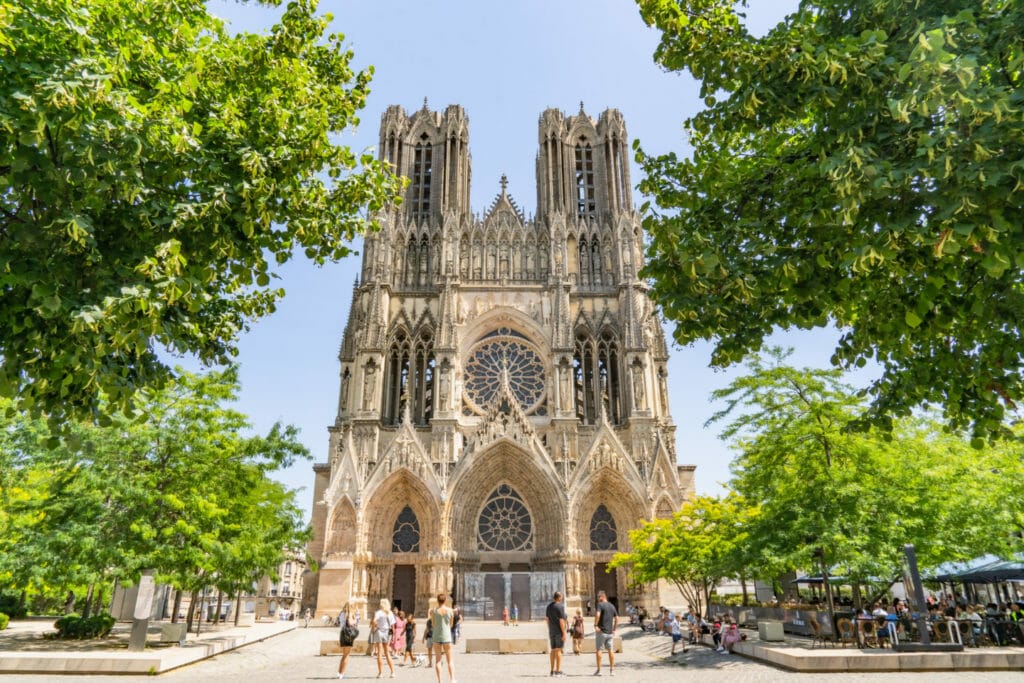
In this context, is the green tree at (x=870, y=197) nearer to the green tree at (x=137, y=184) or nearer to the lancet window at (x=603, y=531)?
the green tree at (x=137, y=184)

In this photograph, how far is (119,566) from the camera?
49.3ft

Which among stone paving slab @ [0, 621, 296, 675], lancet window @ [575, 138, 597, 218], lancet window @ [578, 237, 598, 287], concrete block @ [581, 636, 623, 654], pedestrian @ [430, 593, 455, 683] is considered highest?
lancet window @ [575, 138, 597, 218]

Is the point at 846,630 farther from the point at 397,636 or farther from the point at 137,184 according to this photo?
the point at 137,184

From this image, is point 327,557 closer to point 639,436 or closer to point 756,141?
point 639,436

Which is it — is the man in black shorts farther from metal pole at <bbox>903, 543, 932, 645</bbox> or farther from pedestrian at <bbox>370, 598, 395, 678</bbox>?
metal pole at <bbox>903, 543, 932, 645</bbox>

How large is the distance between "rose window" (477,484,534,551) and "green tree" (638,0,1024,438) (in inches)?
979

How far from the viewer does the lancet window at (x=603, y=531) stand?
30.7 meters

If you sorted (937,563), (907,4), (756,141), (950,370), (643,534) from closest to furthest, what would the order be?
(907,4)
(950,370)
(756,141)
(937,563)
(643,534)

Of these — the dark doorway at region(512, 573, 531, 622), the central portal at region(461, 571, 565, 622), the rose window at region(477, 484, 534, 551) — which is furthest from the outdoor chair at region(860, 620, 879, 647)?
the rose window at region(477, 484, 534, 551)

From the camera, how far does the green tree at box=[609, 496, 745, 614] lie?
782 inches

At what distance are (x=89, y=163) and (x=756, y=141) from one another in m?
7.72

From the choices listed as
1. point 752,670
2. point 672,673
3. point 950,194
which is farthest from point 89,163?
point 752,670

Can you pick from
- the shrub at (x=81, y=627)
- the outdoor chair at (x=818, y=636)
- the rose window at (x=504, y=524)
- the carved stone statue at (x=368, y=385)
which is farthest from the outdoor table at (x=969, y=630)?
the carved stone statue at (x=368, y=385)

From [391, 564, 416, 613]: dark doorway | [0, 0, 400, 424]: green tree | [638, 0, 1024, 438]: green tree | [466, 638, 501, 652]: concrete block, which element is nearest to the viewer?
[638, 0, 1024, 438]: green tree
